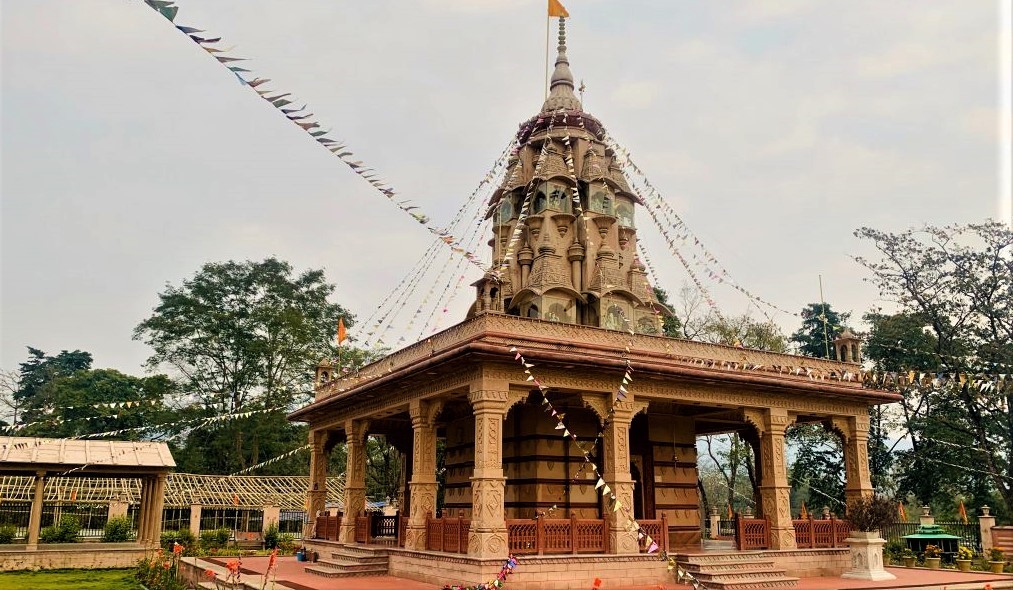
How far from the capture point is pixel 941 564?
24469 mm

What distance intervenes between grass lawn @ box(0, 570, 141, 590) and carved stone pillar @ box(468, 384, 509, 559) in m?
9.64

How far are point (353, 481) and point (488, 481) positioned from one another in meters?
7.09

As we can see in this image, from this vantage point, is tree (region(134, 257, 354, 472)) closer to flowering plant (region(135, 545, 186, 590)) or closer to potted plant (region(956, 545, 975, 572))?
flowering plant (region(135, 545, 186, 590))

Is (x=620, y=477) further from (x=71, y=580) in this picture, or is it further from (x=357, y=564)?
(x=71, y=580)

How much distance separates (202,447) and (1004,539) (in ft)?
127

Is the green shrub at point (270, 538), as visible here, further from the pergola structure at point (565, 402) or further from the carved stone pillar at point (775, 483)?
the carved stone pillar at point (775, 483)

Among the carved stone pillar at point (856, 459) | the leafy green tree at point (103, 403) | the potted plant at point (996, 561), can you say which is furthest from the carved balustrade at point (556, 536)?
the leafy green tree at point (103, 403)

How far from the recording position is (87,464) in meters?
23.3

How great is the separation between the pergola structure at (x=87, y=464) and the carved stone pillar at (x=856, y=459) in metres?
21.0

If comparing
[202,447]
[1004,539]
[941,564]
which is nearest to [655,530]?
[941,564]

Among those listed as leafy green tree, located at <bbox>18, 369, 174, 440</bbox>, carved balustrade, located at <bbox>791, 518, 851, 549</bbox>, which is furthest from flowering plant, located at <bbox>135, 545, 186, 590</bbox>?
leafy green tree, located at <bbox>18, 369, 174, 440</bbox>

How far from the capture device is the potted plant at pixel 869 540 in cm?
1830

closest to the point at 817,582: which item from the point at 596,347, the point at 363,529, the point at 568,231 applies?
the point at 596,347

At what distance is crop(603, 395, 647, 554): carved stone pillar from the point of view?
1639 centimetres
